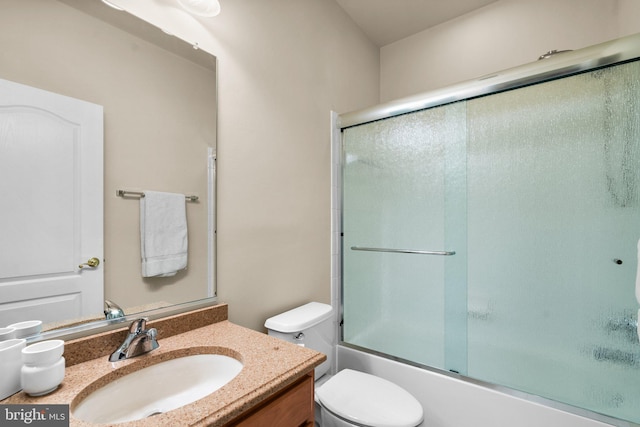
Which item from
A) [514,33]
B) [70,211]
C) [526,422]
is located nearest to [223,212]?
[70,211]

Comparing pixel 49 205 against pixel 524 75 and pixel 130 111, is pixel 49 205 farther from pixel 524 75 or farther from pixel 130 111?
pixel 524 75

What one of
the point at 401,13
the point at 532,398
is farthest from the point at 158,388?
the point at 401,13

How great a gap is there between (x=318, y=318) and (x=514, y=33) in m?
→ 2.16

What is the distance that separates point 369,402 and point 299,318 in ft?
1.51

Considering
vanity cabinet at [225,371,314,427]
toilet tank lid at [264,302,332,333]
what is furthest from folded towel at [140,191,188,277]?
vanity cabinet at [225,371,314,427]

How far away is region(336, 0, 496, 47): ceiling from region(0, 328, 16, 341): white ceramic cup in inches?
89.4

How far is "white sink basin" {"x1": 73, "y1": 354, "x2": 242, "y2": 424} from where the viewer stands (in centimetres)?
79

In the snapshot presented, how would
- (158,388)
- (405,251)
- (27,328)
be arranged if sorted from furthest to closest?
(405,251) < (158,388) < (27,328)

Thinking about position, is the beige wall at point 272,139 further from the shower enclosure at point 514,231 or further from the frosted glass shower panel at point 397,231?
the shower enclosure at point 514,231

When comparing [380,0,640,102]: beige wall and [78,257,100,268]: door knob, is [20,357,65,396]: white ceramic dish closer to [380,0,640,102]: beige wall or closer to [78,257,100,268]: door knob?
Result: [78,257,100,268]: door knob

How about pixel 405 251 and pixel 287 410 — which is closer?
pixel 287 410

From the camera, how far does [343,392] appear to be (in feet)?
4.55

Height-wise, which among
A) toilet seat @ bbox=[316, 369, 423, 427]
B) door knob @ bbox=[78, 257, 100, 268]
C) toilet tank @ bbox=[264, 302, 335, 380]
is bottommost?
toilet seat @ bbox=[316, 369, 423, 427]

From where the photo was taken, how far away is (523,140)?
1.44m
